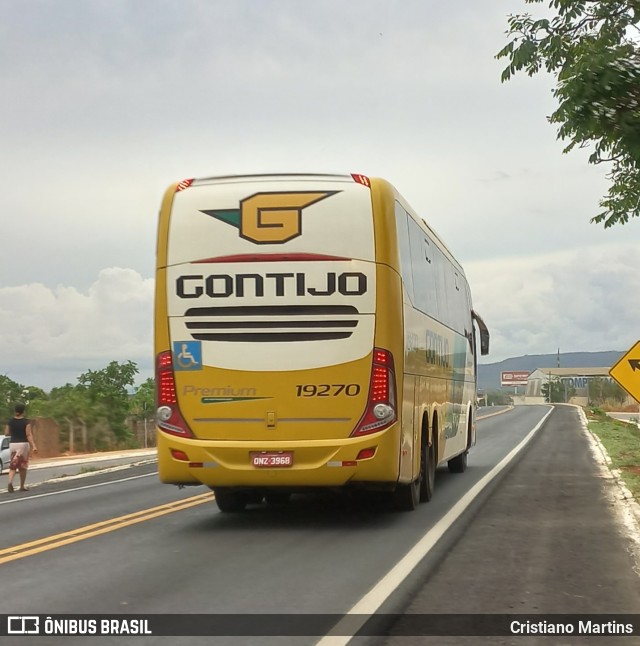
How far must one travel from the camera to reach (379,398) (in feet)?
37.0

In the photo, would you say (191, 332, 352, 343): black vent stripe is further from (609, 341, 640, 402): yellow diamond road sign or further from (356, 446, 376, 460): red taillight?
(609, 341, 640, 402): yellow diamond road sign

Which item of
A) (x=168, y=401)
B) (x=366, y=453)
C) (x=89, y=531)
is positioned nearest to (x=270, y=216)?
(x=168, y=401)

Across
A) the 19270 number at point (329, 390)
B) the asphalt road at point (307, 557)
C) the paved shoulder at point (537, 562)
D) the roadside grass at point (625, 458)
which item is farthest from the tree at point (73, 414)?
the 19270 number at point (329, 390)

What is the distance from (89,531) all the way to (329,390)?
10.4 feet

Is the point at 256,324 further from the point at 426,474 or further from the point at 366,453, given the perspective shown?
the point at 426,474

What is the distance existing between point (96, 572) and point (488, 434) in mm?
34933

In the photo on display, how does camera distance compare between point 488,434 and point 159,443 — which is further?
point 488,434

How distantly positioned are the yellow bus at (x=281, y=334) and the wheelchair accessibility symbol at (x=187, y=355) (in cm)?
1

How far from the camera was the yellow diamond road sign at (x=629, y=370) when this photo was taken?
17.4 meters

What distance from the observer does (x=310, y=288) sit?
11.4 meters

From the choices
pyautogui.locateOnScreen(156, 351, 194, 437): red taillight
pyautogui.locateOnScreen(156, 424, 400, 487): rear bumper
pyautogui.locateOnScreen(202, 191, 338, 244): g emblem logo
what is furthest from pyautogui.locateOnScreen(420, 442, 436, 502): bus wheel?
pyautogui.locateOnScreen(202, 191, 338, 244): g emblem logo

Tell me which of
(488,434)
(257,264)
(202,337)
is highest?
(257,264)

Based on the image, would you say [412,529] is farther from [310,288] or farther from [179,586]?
[179,586]

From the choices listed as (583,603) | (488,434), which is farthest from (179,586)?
(488,434)
